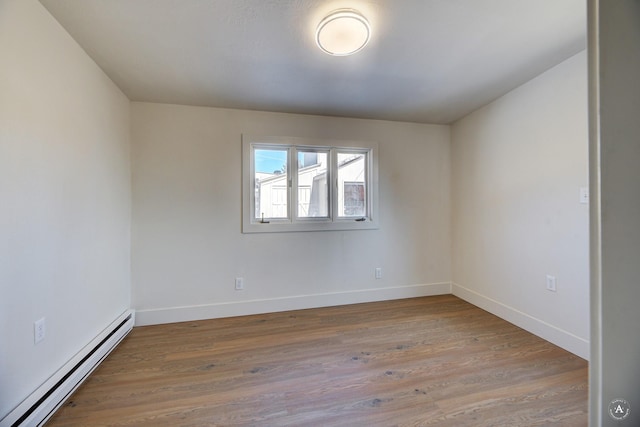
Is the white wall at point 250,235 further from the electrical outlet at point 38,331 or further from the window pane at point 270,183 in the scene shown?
the electrical outlet at point 38,331

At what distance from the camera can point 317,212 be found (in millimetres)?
3051

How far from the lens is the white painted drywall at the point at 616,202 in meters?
0.56

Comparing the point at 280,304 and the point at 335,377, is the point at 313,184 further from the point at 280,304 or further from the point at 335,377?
the point at 335,377

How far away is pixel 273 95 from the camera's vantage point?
2.44 m

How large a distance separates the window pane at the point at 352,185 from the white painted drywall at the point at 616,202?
2552 millimetres

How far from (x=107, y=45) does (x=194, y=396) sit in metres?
2.33

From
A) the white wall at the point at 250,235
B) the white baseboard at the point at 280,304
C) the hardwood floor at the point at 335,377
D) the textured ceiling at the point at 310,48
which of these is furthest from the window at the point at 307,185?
the hardwood floor at the point at 335,377

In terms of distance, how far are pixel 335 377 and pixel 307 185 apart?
6.43 ft

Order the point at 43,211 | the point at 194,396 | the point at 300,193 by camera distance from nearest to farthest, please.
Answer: the point at 43,211 → the point at 194,396 → the point at 300,193

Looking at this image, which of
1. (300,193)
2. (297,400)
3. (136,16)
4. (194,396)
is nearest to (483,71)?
(300,193)

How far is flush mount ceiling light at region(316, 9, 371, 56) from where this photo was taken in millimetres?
1427

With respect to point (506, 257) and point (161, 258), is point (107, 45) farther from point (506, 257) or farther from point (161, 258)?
point (506, 257)

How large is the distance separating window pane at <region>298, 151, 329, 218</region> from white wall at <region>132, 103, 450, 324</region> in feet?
0.84

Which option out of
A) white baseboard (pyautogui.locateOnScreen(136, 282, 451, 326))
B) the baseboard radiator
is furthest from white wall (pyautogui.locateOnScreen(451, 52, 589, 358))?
the baseboard radiator
